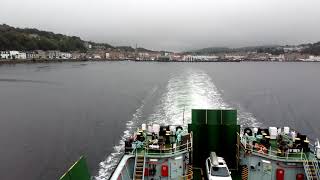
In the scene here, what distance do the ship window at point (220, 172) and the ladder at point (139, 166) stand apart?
312cm

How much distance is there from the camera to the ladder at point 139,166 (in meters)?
14.5

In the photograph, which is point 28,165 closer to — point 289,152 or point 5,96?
point 289,152

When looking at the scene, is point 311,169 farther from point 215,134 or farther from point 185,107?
point 185,107

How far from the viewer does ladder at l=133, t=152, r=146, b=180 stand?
14.5m

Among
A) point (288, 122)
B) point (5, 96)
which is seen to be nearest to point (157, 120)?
point (288, 122)

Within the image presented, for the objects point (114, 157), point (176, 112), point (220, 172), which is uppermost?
point (220, 172)

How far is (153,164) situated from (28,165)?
53.8 ft

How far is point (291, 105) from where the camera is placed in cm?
5659

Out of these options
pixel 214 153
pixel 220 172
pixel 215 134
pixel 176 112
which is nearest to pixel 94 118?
pixel 176 112

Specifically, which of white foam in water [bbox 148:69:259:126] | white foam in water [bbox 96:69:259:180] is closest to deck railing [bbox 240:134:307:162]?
white foam in water [bbox 96:69:259:180]

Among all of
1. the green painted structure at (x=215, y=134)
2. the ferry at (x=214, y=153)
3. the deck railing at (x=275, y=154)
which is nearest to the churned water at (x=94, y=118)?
the green painted structure at (x=215, y=134)

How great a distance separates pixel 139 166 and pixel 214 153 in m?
3.75

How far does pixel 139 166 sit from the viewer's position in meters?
15.3

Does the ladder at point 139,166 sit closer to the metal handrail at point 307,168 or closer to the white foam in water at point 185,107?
the metal handrail at point 307,168
